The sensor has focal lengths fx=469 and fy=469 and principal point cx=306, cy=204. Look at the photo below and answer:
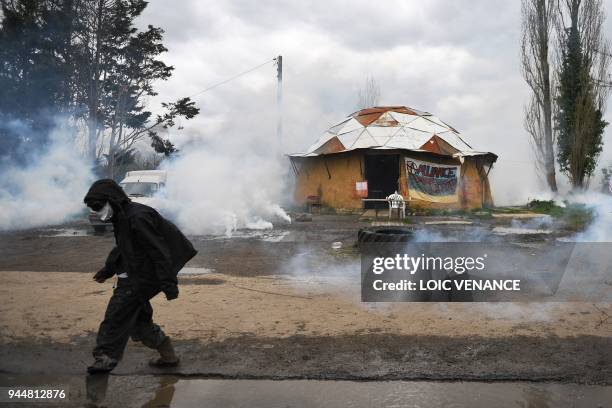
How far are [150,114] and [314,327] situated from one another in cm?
2211

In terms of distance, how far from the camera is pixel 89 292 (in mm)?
6152

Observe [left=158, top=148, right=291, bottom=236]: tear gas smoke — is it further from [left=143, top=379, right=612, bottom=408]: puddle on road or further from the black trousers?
[left=143, top=379, right=612, bottom=408]: puddle on road

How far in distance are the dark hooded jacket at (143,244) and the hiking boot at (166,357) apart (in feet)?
1.43

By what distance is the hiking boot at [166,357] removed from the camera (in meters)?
3.68

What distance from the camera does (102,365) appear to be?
3.46 meters

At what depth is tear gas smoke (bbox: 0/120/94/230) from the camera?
1620cm

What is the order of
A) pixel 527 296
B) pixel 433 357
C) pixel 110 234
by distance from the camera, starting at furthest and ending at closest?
pixel 110 234 < pixel 527 296 < pixel 433 357

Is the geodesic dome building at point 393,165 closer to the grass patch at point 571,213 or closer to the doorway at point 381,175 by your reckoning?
the doorway at point 381,175

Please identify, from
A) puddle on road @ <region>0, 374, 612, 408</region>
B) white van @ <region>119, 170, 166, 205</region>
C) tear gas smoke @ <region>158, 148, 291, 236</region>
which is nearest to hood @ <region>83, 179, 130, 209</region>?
puddle on road @ <region>0, 374, 612, 408</region>

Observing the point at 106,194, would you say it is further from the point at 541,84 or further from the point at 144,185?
the point at 541,84

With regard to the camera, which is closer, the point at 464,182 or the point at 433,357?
the point at 433,357

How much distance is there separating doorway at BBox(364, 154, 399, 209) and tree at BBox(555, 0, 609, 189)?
9.50m

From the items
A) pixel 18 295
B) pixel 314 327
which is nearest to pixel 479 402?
pixel 314 327

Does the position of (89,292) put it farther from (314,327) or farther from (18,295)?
(314,327)
